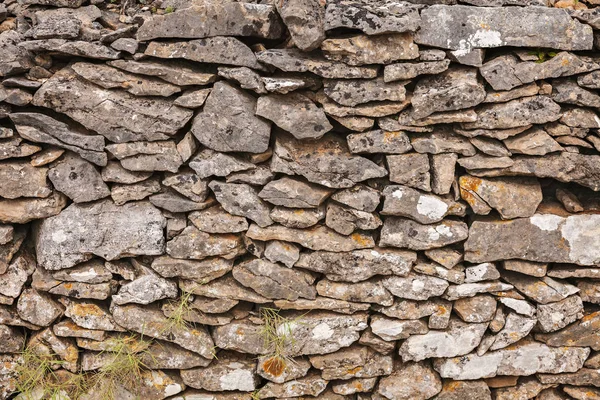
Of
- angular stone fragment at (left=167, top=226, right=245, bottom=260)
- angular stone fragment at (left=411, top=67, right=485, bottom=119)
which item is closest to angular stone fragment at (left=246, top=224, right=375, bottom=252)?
angular stone fragment at (left=167, top=226, right=245, bottom=260)

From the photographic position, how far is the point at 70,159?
15.5 ft

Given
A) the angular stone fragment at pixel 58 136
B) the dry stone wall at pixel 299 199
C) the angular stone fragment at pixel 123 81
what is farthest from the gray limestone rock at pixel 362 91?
the angular stone fragment at pixel 58 136

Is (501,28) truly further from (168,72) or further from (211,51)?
(168,72)

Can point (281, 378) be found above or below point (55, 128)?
below

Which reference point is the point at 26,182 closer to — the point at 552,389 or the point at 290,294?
the point at 290,294

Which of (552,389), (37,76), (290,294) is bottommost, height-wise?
(552,389)

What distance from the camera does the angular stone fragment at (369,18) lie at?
13.7 feet

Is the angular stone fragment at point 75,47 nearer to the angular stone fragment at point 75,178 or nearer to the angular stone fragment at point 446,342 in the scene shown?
the angular stone fragment at point 75,178

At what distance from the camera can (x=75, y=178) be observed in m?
4.73

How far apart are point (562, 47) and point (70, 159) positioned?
3.86 meters

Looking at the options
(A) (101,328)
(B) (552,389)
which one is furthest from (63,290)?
(B) (552,389)

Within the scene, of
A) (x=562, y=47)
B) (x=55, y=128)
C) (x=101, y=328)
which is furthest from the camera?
(x=101, y=328)

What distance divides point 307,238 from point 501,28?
7.02 feet

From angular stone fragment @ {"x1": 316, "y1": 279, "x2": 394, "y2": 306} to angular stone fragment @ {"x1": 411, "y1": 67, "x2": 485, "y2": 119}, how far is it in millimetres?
1414
